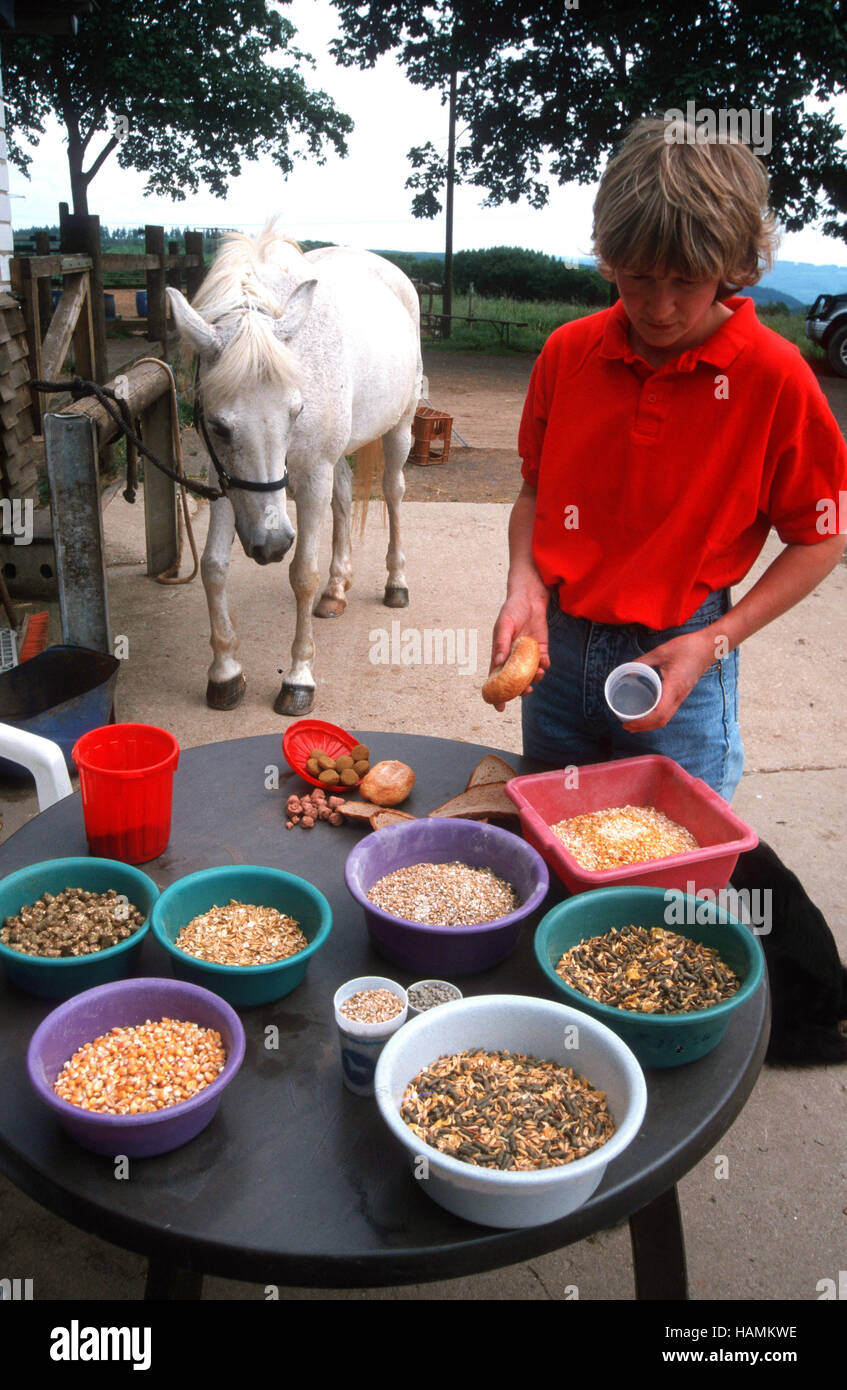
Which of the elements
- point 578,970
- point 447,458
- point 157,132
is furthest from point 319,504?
point 157,132

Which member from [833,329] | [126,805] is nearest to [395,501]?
[126,805]

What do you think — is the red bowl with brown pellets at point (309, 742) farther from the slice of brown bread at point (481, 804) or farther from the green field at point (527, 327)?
the green field at point (527, 327)

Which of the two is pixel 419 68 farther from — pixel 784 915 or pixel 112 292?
pixel 784 915

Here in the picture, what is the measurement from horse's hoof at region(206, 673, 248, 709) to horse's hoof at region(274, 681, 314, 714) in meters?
0.17

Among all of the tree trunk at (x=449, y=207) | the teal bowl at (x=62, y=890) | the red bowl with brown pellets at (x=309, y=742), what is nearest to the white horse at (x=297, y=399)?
the red bowl with brown pellets at (x=309, y=742)

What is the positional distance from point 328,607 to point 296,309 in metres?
1.78

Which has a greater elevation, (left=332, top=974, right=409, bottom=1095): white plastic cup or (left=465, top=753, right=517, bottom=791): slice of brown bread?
(left=465, top=753, right=517, bottom=791): slice of brown bread

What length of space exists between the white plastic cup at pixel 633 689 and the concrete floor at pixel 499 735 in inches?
40.5

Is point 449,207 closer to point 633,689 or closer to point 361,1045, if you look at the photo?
point 633,689

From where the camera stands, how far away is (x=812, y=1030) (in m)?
2.22

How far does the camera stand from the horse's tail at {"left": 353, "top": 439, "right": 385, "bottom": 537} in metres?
5.01

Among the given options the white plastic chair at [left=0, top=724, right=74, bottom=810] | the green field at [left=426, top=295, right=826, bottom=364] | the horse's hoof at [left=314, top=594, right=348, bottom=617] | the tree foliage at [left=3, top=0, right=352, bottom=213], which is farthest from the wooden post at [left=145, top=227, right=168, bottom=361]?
the tree foliage at [left=3, top=0, right=352, bottom=213]

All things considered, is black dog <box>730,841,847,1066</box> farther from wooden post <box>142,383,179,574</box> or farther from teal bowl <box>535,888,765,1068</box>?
wooden post <box>142,383,179,574</box>

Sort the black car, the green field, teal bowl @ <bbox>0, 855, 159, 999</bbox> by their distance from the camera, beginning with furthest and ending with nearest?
the green field → the black car → teal bowl @ <bbox>0, 855, 159, 999</bbox>
